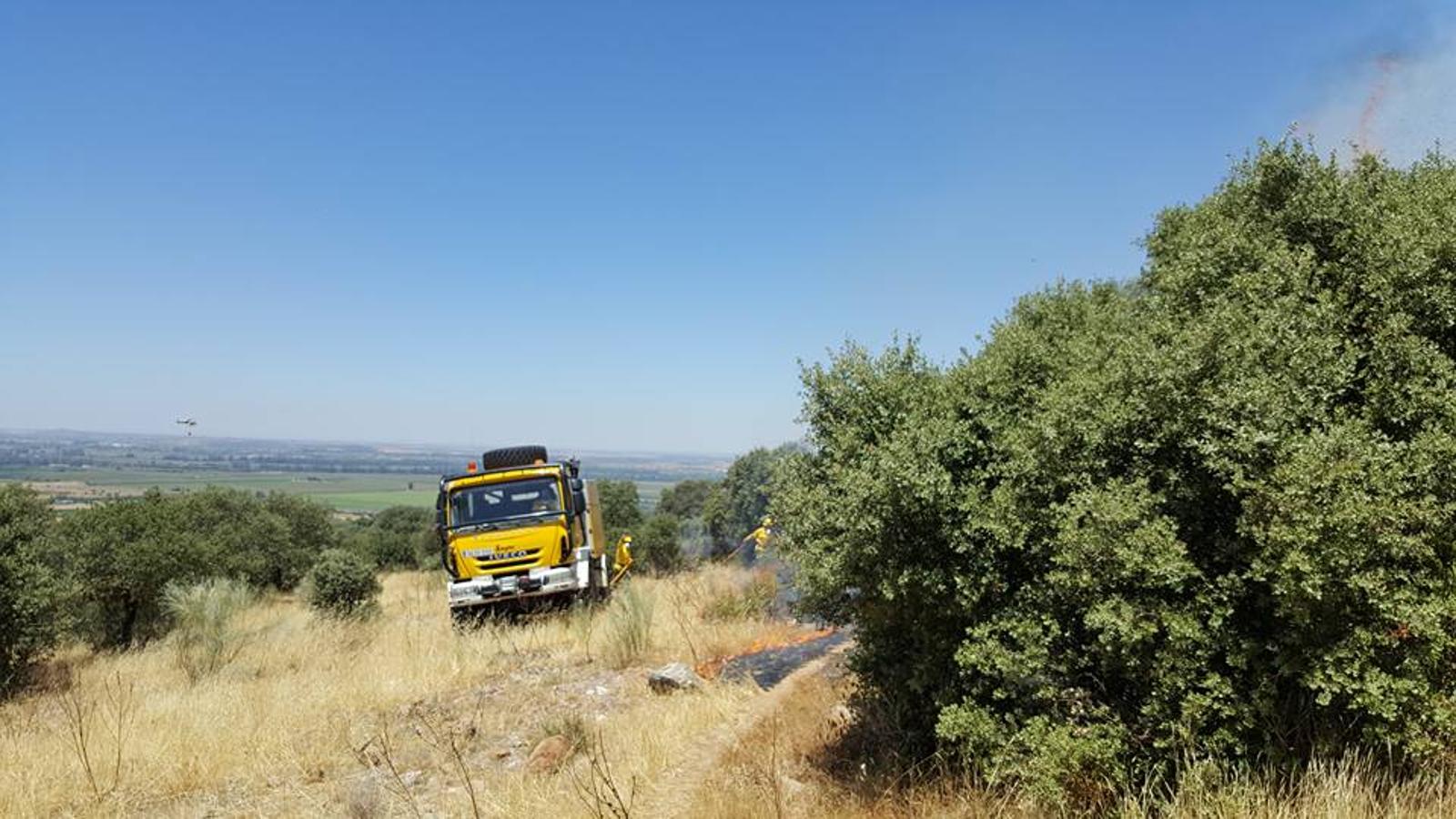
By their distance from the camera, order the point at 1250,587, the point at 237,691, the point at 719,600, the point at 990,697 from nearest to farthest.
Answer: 1. the point at 1250,587
2. the point at 990,697
3. the point at 237,691
4. the point at 719,600

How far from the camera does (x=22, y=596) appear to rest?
1112 cm

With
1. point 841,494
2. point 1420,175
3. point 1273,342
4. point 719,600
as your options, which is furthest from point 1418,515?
point 719,600

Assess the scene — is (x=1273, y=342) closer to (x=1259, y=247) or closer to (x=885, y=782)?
(x=1259, y=247)

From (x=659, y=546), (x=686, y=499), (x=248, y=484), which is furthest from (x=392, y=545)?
(x=686, y=499)

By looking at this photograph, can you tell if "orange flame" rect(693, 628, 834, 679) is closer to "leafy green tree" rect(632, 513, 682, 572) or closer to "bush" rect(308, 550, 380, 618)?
"bush" rect(308, 550, 380, 618)

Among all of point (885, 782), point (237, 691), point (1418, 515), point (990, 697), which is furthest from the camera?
point (237, 691)

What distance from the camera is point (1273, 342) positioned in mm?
4195

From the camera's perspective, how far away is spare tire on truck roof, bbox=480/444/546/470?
14977mm

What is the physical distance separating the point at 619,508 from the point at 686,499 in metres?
10.3

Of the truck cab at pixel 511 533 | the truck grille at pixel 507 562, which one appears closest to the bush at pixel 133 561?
the truck cab at pixel 511 533

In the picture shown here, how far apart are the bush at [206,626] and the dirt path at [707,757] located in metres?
8.27

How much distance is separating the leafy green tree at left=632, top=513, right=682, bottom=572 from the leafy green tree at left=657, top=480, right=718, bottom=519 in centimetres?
991

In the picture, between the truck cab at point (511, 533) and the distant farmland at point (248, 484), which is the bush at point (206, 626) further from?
the distant farmland at point (248, 484)

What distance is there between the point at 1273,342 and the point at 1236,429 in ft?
2.18
